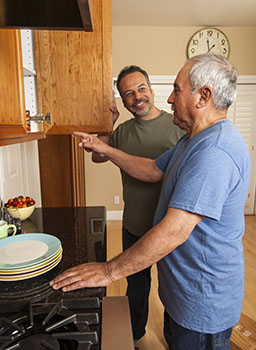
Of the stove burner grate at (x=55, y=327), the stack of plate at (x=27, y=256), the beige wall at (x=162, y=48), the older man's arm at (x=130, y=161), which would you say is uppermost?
the beige wall at (x=162, y=48)

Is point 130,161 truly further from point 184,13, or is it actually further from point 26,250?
point 184,13

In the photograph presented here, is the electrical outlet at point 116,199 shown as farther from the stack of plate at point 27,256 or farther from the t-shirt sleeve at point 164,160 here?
the stack of plate at point 27,256

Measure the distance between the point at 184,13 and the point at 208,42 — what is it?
646 mm

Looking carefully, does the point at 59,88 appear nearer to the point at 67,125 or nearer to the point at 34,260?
the point at 67,125

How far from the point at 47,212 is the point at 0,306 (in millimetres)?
934

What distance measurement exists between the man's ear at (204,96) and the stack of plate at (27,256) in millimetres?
766

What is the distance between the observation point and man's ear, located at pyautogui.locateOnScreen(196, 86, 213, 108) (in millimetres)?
989

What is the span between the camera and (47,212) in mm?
1718

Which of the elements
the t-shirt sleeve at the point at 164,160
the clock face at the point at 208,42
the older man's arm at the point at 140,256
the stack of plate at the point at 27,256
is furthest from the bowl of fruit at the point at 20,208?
the clock face at the point at 208,42

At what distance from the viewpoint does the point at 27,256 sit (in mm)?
987

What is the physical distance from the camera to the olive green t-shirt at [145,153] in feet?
5.59

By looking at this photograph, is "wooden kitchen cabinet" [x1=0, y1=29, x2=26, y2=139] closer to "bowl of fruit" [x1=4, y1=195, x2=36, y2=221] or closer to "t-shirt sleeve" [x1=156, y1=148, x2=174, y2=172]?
"bowl of fruit" [x1=4, y1=195, x2=36, y2=221]

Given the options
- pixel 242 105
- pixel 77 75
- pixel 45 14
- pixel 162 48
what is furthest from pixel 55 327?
pixel 242 105

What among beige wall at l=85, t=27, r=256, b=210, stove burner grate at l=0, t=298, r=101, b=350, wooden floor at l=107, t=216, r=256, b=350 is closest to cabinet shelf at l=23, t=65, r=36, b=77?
stove burner grate at l=0, t=298, r=101, b=350
